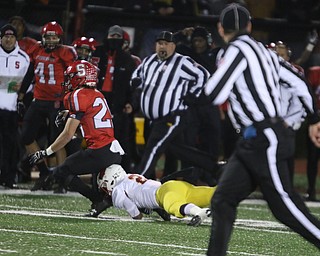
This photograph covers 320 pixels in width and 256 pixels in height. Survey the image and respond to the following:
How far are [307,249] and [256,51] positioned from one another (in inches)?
77.4

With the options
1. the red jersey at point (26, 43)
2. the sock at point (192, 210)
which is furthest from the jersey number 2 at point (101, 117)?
the red jersey at point (26, 43)

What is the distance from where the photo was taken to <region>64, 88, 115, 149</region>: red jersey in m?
9.51

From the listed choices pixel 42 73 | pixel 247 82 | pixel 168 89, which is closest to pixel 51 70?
pixel 42 73

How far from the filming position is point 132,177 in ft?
30.9

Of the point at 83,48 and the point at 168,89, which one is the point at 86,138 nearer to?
the point at 168,89

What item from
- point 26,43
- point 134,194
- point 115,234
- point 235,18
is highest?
point 26,43

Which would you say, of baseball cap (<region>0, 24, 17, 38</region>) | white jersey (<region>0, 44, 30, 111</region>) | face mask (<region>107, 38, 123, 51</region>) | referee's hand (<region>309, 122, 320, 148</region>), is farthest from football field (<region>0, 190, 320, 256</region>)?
face mask (<region>107, 38, 123, 51</region>)

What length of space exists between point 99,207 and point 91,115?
747 millimetres

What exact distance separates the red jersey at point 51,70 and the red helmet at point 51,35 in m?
0.09

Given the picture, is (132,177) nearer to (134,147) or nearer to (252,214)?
(252,214)

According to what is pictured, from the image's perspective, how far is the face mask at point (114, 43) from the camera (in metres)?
12.9

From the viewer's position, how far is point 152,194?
9266 mm

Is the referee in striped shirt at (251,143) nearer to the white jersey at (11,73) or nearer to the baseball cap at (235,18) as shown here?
the baseball cap at (235,18)

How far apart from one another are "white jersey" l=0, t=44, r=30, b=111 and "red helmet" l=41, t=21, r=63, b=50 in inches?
16.4
